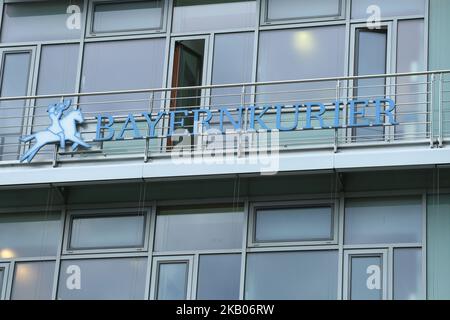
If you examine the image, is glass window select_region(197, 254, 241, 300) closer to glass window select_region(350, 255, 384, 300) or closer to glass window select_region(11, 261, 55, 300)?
glass window select_region(350, 255, 384, 300)

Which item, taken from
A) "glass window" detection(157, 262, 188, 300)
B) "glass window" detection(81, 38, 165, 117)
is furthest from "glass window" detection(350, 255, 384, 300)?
"glass window" detection(81, 38, 165, 117)

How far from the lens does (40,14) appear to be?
15.3m

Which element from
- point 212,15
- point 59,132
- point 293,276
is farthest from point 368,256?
point 59,132

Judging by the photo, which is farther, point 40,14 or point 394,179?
point 40,14

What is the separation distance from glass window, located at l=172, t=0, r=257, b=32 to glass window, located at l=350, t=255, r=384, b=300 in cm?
325

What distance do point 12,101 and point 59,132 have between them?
1.21 metres

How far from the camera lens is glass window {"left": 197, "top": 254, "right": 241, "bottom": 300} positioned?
43.2 ft

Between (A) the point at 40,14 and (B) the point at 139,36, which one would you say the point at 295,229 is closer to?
(B) the point at 139,36

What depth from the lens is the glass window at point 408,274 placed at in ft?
41.6

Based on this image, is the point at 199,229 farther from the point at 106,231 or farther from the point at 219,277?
the point at 106,231

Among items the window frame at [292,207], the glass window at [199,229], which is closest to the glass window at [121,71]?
the glass window at [199,229]

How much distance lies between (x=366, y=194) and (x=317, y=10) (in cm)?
243

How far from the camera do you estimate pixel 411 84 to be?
1339 centimetres
